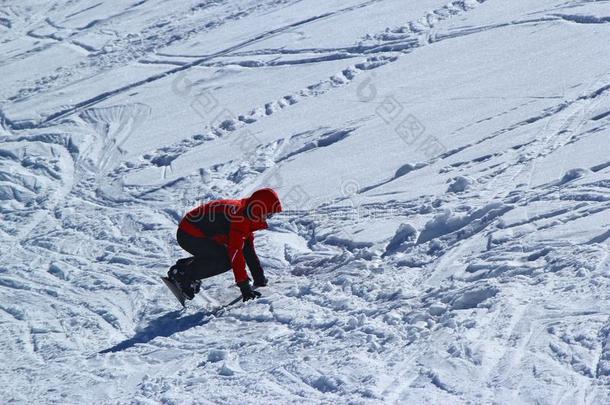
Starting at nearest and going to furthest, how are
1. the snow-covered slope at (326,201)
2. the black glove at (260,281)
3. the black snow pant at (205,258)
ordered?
the snow-covered slope at (326,201) → the black snow pant at (205,258) → the black glove at (260,281)

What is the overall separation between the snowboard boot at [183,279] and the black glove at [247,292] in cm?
43

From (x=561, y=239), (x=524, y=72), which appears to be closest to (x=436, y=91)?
(x=524, y=72)

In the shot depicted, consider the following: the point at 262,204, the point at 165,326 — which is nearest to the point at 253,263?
the point at 262,204

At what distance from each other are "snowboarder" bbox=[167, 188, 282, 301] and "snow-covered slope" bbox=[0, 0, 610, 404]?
0.26 meters

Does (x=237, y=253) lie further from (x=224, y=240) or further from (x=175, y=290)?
(x=175, y=290)

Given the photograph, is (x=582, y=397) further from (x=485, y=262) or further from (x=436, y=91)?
(x=436, y=91)

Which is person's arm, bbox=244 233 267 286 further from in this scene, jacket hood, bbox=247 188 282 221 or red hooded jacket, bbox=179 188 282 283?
jacket hood, bbox=247 188 282 221

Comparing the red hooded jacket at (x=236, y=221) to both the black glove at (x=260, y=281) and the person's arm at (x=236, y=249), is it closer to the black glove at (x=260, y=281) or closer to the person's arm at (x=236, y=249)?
the person's arm at (x=236, y=249)

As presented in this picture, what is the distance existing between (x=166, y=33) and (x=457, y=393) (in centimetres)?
1229

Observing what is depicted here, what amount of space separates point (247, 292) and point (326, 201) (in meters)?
2.28

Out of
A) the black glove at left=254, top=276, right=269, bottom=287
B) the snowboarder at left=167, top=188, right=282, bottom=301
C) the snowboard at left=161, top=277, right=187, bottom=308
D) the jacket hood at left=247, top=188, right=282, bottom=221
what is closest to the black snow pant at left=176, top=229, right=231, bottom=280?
the snowboarder at left=167, top=188, right=282, bottom=301

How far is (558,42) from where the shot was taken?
39.6 ft

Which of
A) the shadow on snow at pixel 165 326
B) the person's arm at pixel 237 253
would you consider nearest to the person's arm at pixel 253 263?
the person's arm at pixel 237 253

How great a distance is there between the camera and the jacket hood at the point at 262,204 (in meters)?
7.28
